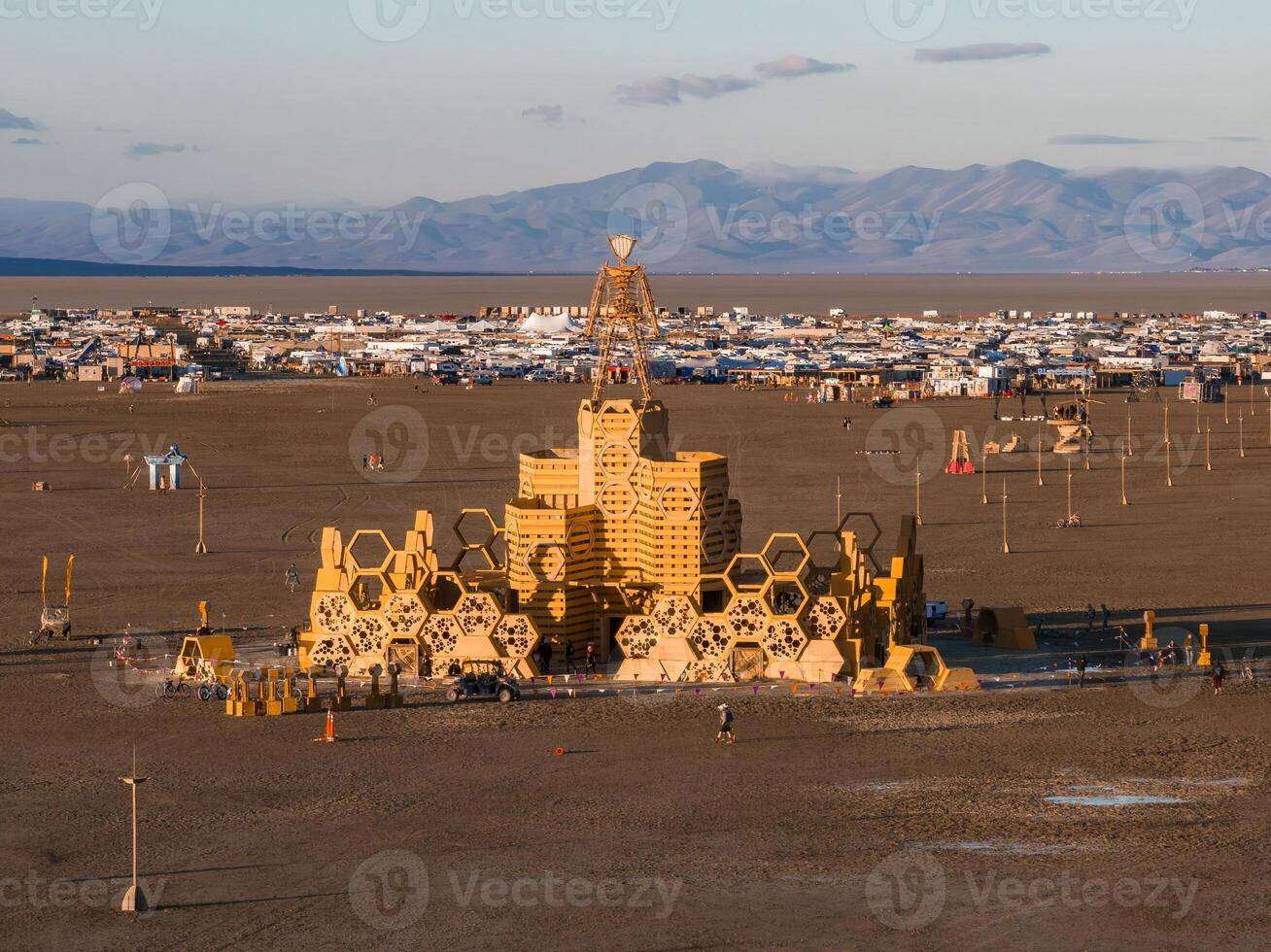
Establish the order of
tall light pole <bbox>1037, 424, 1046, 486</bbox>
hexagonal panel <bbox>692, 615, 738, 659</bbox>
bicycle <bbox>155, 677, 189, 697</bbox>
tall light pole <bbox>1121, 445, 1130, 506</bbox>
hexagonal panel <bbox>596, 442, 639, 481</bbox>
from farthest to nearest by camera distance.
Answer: tall light pole <bbox>1037, 424, 1046, 486</bbox>, tall light pole <bbox>1121, 445, 1130, 506</bbox>, hexagonal panel <bbox>596, 442, 639, 481</bbox>, hexagonal panel <bbox>692, 615, 738, 659</bbox>, bicycle <bbox>155, 677, 189, 697</bbox>

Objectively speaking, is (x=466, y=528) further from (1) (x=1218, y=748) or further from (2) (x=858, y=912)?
(2) (x=858, y=912)

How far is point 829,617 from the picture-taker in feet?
117

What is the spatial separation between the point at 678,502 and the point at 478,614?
4.31m

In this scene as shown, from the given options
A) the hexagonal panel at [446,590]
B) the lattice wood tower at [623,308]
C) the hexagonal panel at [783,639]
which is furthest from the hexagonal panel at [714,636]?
the lattice wood tower at [623,308]

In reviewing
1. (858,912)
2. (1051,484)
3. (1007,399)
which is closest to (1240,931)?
(858,912)

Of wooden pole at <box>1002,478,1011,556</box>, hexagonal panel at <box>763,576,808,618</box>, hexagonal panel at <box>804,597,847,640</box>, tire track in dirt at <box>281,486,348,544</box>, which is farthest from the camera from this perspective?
tire track in dirt at <box>281,486,348,544</box>

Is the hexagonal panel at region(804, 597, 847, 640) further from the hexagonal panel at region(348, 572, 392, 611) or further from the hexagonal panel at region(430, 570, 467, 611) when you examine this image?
the hexagonal panel at region(348, 572, 392, 611)

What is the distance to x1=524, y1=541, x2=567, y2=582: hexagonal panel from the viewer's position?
36.5 meters

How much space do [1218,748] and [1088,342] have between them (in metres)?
134

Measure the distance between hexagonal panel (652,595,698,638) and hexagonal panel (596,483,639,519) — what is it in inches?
92.0

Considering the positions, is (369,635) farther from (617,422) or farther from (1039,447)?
(1039,447)

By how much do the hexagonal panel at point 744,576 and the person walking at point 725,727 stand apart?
431 centimetres

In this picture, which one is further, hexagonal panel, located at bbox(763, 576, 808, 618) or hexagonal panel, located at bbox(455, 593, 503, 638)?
hexagonal panel, located at bbox(455, 593, 503, 638)

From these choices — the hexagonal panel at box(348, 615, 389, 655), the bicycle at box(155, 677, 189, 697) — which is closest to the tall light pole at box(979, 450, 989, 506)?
the hexagonal panel at box(348, 615, 389, 655)
